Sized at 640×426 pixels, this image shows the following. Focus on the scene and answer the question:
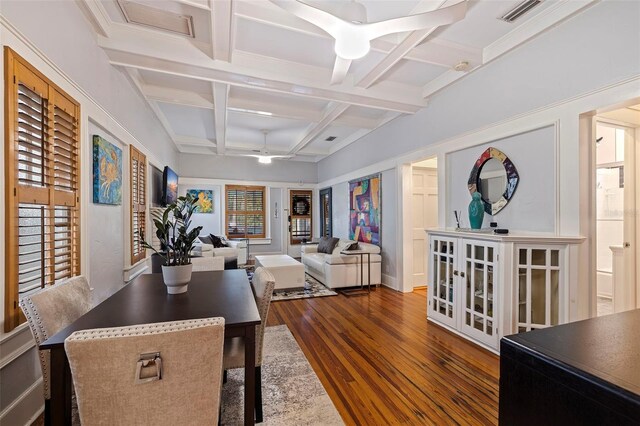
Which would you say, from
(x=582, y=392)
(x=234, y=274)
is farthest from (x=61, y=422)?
(x=582, y=392)

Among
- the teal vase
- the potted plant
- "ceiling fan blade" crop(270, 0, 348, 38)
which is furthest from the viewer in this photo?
the teal vase

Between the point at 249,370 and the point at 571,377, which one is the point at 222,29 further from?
the point at 571,377

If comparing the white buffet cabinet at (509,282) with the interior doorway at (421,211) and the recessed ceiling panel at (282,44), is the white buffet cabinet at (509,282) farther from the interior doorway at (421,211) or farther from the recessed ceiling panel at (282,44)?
the recessed ceiling panel at (282,44)

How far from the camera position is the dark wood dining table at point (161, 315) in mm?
1145

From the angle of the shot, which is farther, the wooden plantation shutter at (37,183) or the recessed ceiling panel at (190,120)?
the recessed ceiling panel at (190,120)

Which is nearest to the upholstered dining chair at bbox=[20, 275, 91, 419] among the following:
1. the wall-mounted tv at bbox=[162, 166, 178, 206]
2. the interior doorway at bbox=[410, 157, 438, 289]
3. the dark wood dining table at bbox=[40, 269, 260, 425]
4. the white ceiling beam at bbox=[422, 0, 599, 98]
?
the dark wood dining table at bbox=[40, 269, 260, 425]

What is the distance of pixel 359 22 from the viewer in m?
2.05

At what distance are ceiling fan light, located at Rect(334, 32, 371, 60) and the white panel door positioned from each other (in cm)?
313

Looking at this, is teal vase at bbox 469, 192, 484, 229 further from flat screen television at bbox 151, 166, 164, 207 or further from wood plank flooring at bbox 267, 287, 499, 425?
flat screen television at bbox 151, 166, 164, 207

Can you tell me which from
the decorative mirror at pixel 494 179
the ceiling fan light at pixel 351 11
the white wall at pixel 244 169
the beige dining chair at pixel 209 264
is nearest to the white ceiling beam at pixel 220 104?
the white wall at pixel 244 169

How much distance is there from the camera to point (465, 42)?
2.96 metres

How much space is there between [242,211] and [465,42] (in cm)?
652

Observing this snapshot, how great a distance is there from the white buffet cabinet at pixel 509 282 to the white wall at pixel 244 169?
604 centimetres

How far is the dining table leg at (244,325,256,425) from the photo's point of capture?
4.59 ft
